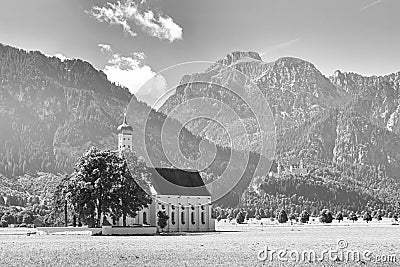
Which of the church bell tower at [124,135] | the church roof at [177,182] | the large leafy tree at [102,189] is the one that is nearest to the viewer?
the large leafy tree at [102,189]

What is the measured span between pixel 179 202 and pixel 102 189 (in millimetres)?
34469

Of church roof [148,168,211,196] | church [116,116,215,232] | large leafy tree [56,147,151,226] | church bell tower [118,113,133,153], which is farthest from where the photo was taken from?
church bell tower [118,113,133,153]

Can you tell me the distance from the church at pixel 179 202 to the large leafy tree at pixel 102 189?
73.0 ft

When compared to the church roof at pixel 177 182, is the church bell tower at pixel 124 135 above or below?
above

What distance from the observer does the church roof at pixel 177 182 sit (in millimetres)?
112131

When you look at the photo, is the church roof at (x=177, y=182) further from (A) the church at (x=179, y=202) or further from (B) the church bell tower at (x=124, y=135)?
(B) the church bell tower at (x=124, y=135)

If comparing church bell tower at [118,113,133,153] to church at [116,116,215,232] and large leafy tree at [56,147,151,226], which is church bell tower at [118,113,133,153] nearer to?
Result: church at [116,116,215,232]

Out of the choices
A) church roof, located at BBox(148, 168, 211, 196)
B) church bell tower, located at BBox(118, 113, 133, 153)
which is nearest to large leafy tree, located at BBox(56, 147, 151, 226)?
church roof, located at BBox(148, 168, 211, 196)

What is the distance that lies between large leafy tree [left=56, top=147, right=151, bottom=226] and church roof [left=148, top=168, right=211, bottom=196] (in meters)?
24.6

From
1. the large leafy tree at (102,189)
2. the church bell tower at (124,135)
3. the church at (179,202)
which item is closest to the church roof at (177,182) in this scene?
the church at (179,202)

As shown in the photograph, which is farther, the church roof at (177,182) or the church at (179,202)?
the church roof at (177,182)

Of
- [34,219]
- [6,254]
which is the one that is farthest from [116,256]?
[34,219]

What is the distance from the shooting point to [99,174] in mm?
81250

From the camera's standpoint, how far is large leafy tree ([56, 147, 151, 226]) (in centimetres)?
8019
